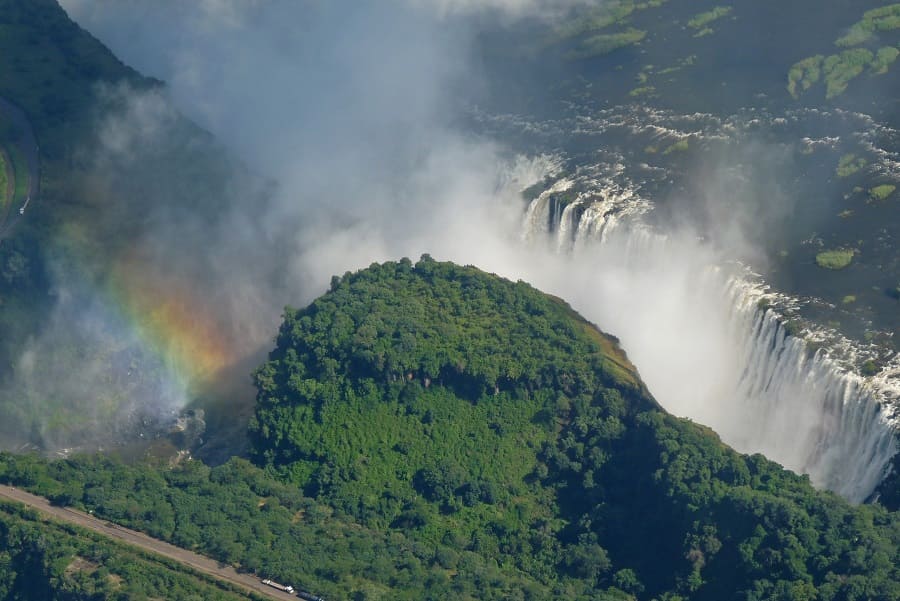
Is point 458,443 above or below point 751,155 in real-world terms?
below

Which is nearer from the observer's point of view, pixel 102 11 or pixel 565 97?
pixel 565 97

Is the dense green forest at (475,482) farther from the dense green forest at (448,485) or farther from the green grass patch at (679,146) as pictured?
the green grass patch at (679,146)

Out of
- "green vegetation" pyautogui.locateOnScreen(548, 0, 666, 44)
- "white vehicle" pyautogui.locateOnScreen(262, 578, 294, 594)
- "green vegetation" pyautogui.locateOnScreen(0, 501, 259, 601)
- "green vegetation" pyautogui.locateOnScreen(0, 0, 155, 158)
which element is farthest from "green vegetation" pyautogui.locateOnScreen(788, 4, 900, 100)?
"green vegetation" pyautogui.locateOnScreen(0, 501, 259, 601)

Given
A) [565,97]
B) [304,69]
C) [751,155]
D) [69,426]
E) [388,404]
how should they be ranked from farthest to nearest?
[304,69], [565,97], [751,155], [69,426], [388,404]

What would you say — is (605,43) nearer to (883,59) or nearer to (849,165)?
(883,59)

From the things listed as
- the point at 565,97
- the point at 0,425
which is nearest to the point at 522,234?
the point at 565,97

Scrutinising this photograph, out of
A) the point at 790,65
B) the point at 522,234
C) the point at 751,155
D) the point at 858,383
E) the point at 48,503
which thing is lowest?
the point at 48,503

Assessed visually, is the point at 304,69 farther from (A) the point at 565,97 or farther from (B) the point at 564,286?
(B) the point at 564,286

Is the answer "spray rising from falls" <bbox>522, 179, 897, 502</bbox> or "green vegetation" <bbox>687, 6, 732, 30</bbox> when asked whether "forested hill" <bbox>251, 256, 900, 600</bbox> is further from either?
"green vegetation" <bbox>687, 6, 732, 30</bbox>
